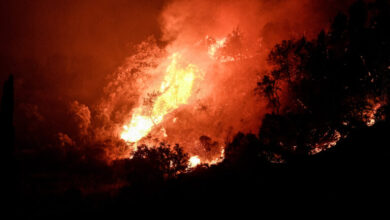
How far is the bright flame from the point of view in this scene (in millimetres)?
46575

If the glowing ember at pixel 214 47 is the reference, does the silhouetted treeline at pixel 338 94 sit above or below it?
below

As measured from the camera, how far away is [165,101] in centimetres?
4778

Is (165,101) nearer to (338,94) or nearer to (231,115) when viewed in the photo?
(231,115)

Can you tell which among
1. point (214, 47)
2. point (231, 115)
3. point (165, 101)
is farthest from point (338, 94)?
point (214, 47)

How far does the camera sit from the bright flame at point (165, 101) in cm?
4658

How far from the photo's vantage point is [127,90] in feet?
167

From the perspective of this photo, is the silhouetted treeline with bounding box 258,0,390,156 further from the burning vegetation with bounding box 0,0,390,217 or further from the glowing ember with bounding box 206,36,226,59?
the glowing ember with bounding box 206,36,226,59

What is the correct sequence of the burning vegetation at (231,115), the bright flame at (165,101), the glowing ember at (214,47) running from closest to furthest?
the burning vegetation at (231,115) < the bright flame at (165,101) < the glowing ember at (214,47)

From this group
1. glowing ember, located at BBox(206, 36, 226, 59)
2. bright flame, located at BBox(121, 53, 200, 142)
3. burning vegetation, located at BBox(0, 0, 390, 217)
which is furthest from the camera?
glowing ember, located at BBox(206, 36, 226, 59)

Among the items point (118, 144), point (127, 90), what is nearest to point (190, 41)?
point (127, 90)

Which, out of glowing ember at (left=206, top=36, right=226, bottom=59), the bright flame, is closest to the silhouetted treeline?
the bright flame

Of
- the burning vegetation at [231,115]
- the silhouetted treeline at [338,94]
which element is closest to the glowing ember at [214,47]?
the burning vegetation at [231,115]

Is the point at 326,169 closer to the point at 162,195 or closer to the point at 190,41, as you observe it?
the point at 162,195

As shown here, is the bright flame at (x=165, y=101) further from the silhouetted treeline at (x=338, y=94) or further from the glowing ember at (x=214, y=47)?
the silhouetted treeline at (x=338, y=94)
